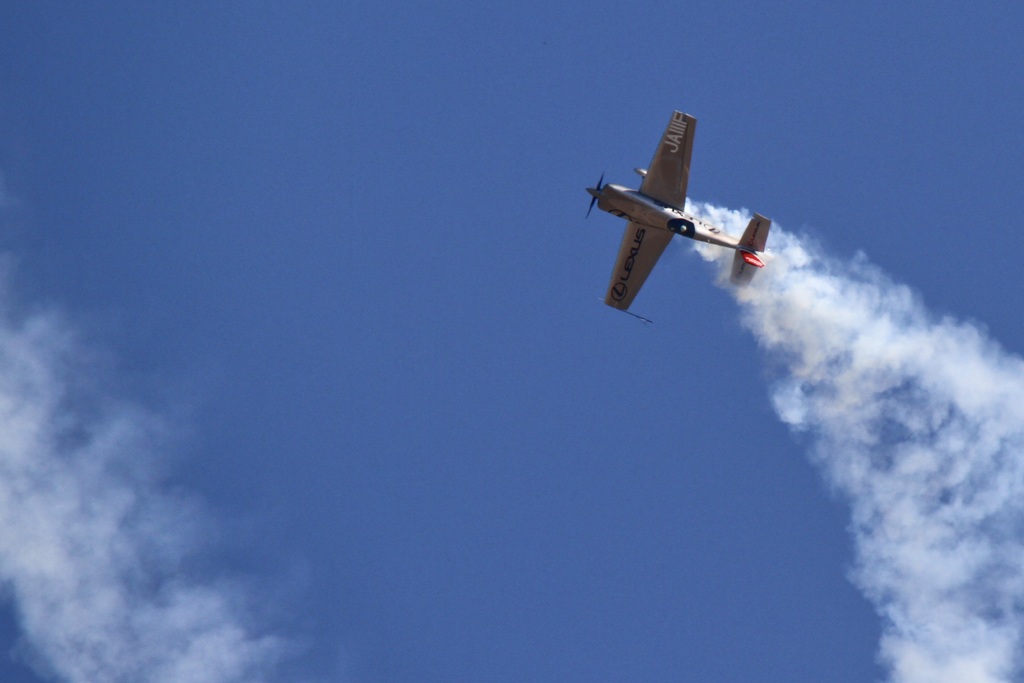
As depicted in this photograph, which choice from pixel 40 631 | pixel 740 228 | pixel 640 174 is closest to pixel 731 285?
pixel 740 228

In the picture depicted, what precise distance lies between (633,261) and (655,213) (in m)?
3.63

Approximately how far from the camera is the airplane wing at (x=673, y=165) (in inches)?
2463

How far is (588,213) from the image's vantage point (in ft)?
207

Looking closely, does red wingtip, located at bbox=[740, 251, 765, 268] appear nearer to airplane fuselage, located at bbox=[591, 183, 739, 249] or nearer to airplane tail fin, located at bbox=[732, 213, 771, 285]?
airplane tail fin, located at bbox=[732, 213, 771, 285]

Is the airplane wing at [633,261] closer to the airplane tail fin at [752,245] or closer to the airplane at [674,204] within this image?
the airplane at [674,204]

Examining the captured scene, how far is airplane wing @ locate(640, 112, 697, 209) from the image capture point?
62562 mm

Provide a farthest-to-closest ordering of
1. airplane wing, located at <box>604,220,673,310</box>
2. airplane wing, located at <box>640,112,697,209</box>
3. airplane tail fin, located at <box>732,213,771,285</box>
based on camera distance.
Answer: airplane wing, located at <box>604,220,673,310</box> < airplane tail fin, located at <box>732,213,771,285</box> < airplane wing, located at <box>640,112,697,209</box>

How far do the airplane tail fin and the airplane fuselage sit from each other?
527mm

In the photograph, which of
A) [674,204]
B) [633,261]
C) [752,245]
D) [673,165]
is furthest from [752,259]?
[633,261]

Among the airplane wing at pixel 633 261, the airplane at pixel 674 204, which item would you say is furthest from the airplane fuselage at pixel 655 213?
the airplane wing at pixel 633 261

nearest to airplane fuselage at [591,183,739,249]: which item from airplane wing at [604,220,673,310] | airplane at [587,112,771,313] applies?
airplane at [587,112,771,313]

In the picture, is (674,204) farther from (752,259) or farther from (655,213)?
(752,259)

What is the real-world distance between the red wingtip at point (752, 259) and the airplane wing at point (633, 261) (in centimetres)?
398

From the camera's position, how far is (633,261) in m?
66.2
